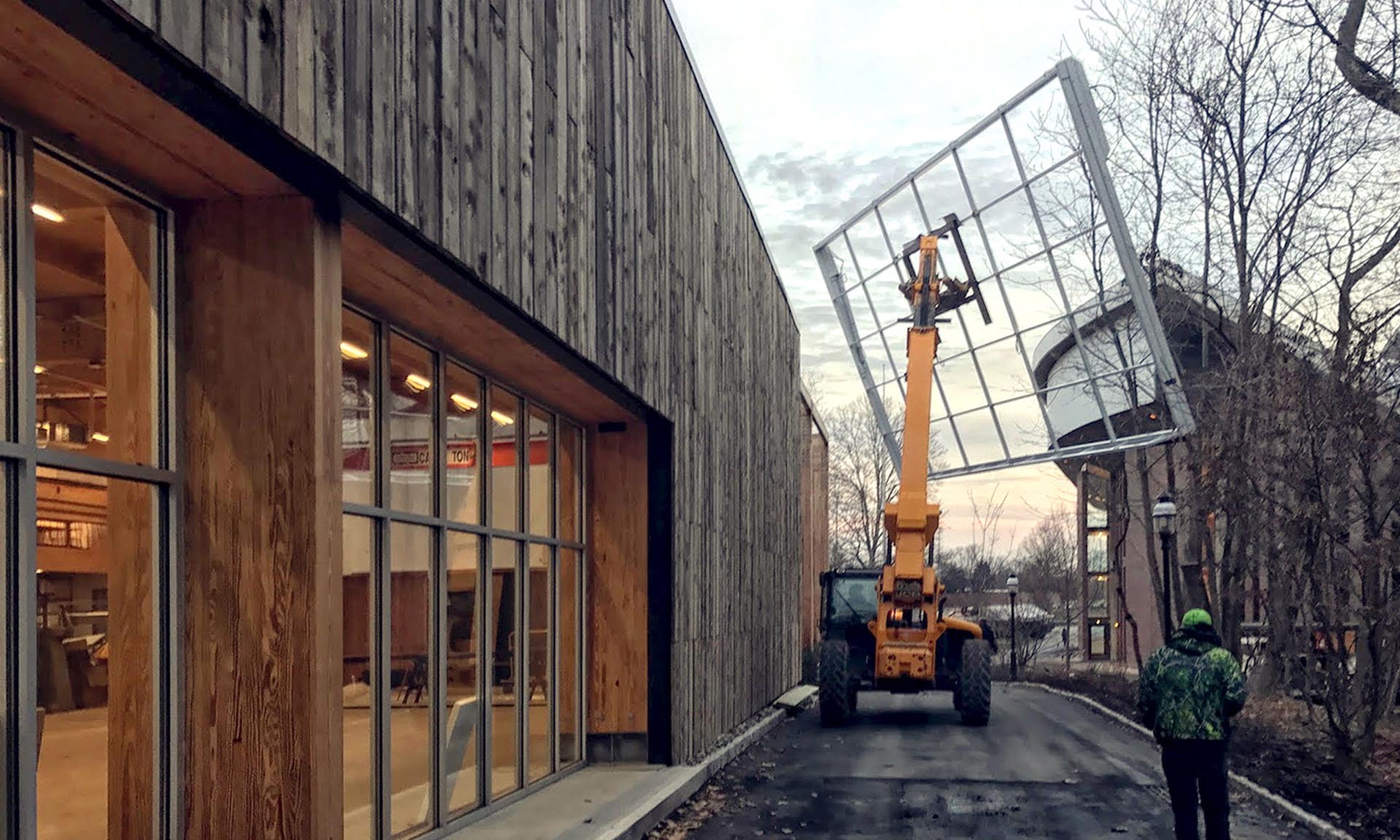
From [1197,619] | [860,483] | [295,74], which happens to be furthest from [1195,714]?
[860,483]

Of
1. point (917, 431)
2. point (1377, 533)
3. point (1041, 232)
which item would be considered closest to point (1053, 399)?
point (917, 431)

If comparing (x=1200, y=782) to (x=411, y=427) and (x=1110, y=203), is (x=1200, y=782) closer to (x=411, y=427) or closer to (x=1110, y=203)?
(x=411, y=427)

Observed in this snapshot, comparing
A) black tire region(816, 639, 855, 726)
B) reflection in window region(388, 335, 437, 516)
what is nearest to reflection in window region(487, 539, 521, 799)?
reflection in window region(388, 335, 437, 516)

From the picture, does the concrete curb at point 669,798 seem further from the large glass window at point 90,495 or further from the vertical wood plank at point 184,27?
the vertical wood plank at point 184,27

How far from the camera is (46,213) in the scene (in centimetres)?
551

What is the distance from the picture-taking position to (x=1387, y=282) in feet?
58.3

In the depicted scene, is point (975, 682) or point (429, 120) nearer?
point (429, 120)

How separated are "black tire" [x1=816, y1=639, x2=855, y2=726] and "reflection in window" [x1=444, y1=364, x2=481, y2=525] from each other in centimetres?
1062

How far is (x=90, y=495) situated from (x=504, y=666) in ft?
20.6

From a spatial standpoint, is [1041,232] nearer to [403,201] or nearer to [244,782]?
[403,201]

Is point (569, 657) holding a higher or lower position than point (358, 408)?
lower

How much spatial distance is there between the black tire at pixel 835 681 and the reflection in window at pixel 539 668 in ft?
27.1

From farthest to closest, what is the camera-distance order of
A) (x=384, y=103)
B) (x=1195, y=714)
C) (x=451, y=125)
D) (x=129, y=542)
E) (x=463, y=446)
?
(x=463, y=446)
(x=1195, y=714)
(x=451, y=125)
(x=384, y=103)
(x=129, y=542)

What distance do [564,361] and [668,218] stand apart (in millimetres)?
4061
